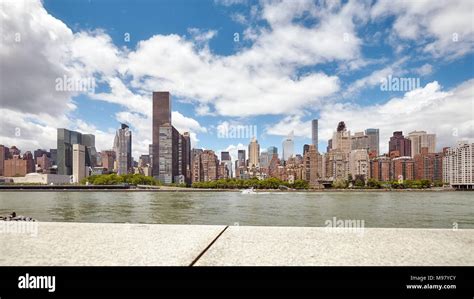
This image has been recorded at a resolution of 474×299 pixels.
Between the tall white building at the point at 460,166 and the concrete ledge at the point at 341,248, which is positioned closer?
the concrete ledge at the point at 341,248

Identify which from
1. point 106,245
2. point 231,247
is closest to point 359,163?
point 231,247

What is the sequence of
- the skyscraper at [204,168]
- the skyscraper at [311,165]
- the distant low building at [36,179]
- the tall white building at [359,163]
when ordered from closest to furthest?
1. the distant low building at [36,179]
2. the tall white building at [359,163]
3. the skyscraper at [311,165]
4. the skyscraper at [204,168]

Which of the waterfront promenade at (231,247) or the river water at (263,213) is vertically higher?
the waterfront promenade at (231,247)

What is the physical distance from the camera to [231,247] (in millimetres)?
5582

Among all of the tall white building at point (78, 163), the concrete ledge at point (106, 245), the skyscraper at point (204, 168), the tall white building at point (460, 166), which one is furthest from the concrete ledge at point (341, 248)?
the tall white building at point (78, 163)

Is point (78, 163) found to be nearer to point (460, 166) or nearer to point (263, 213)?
point (263, 213)

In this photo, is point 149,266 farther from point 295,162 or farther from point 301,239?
point 295,162

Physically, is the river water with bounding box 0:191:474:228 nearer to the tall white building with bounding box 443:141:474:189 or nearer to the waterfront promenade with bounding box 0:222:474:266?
the waterfront promenade with bounding box 0:222:474:266

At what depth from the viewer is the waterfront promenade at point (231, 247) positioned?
185 inches

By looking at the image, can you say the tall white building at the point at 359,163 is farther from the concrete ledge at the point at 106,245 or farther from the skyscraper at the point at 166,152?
the concrete ledge at the point at 106,245

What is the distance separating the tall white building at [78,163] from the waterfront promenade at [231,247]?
190 meters

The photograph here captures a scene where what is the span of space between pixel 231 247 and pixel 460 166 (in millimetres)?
162127
